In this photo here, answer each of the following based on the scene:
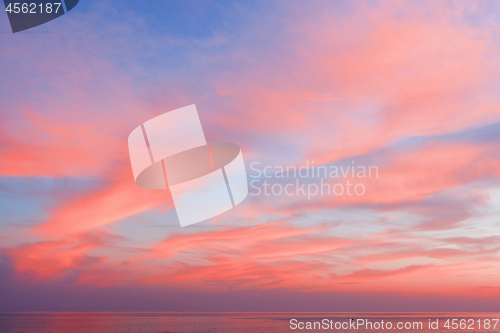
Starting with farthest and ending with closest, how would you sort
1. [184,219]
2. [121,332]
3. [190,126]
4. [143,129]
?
[121,332]
[184,219]
[190,126]
[143,129]

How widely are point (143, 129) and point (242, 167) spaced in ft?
18.3

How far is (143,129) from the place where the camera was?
1739cm

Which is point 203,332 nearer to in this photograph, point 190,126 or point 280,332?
point 280,332

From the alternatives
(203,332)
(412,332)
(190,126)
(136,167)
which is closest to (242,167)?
(190,126)

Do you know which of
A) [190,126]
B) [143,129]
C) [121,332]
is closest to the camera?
[143,129]

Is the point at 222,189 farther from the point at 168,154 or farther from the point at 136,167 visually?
the point at 136,167

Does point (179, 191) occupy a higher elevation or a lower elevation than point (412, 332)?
higher

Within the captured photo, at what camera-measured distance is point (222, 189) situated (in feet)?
66.8

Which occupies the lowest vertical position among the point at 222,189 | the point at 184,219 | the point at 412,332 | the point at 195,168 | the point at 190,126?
the point at 412,332

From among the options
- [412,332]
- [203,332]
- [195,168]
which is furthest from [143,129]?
[412,332]

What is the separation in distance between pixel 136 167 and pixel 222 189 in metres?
4.71

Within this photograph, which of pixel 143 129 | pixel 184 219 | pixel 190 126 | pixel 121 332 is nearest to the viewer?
pixel 143 129

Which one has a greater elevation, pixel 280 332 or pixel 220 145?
pixel 220 145

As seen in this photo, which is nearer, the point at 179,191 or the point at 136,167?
the point at 136,167
